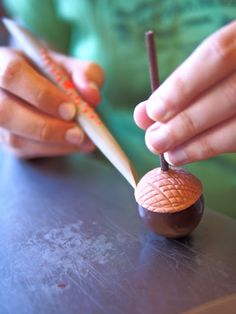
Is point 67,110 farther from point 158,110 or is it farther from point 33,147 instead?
point 158,110

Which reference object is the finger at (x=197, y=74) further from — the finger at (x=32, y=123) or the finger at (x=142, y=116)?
the finger at (x=32, y=123)

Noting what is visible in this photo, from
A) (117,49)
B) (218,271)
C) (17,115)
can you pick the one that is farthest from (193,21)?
(218,271)

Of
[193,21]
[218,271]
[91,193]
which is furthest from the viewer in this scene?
[193,21]

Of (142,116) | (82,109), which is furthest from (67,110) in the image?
(142,116)

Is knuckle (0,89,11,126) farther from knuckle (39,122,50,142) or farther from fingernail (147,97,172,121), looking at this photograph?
fingernail (147,97,172,121)

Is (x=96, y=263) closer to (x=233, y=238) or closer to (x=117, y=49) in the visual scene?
(x=233, y=238)

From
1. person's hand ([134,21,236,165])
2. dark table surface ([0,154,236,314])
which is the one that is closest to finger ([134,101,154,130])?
person's hand ([134,21,236,165])
